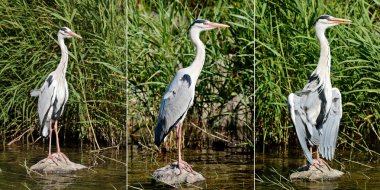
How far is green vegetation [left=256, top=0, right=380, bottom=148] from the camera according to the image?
10.8 ft

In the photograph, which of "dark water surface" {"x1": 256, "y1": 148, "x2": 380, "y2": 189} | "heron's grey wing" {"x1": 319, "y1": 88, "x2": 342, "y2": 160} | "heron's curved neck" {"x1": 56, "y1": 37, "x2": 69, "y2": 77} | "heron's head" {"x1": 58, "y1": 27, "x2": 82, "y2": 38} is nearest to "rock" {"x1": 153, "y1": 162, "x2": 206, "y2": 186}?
"dark water surface" {"x1": 256, "y1": 148, "x2": 380, "y2": 189}

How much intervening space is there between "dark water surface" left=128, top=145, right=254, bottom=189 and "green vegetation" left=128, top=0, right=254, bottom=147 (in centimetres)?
6

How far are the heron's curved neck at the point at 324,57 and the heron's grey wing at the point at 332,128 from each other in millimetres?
101

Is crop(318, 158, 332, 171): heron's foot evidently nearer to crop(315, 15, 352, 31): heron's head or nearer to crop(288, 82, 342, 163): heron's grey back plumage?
crop(288, 82, 342, 163): heron's grey back plumage

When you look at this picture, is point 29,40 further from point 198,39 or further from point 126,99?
point 198,39

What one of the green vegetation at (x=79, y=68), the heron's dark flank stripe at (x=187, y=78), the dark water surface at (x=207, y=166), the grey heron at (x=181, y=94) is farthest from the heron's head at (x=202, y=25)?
the dark water surface at (x=207, y=166)

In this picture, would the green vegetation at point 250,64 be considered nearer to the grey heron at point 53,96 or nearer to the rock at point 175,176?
the rock at point 175,176

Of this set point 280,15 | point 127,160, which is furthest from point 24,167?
point 280,15

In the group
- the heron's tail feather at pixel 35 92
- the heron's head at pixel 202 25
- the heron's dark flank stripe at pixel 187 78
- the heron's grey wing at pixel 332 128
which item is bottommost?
the heron's grey wing at pixel 332 128

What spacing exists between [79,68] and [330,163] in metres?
1.36

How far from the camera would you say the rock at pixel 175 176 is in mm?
3119

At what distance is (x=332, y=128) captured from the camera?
3.24m

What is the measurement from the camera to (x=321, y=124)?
3.25 meters

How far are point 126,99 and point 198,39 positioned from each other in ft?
1.63
